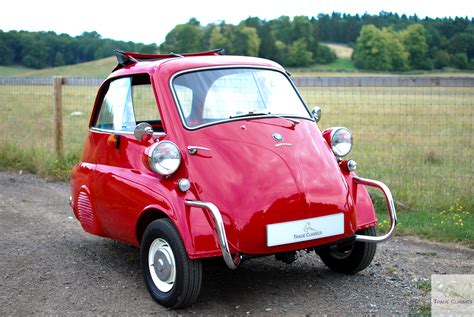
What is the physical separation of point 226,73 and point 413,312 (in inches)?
92.1

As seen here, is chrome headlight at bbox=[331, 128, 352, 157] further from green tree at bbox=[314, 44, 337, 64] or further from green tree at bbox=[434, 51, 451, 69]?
green tree at bbox=[314, 44, 337, 64]

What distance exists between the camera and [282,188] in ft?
13.5

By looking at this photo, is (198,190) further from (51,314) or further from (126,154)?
(51,314)

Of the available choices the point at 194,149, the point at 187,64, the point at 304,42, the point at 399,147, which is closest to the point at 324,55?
the point at 304,42

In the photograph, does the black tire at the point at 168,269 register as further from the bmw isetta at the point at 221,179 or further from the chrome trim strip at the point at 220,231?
the chrome trim strip at the point at 220,231

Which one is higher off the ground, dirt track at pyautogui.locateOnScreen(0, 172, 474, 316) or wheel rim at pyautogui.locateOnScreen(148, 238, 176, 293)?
wheel rim at pyautogui.locateOnScreen(148, 238, 176, 293)

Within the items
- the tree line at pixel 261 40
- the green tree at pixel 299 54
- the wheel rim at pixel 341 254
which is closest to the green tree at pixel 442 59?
the wheel rim at pixel 341 254

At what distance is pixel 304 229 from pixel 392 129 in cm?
901

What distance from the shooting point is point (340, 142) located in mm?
4867

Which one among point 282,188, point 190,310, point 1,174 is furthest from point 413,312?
point 1,174

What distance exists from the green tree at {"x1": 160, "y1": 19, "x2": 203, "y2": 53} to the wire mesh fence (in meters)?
41.7

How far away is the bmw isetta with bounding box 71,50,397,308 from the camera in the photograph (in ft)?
13.1

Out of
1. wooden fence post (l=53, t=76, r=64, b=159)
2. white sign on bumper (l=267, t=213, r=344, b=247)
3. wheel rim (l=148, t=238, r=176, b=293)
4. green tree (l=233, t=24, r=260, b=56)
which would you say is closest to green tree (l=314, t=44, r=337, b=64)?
green tree (l=233, t=24, r=260, b=56)

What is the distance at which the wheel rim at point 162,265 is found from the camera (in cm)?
420
